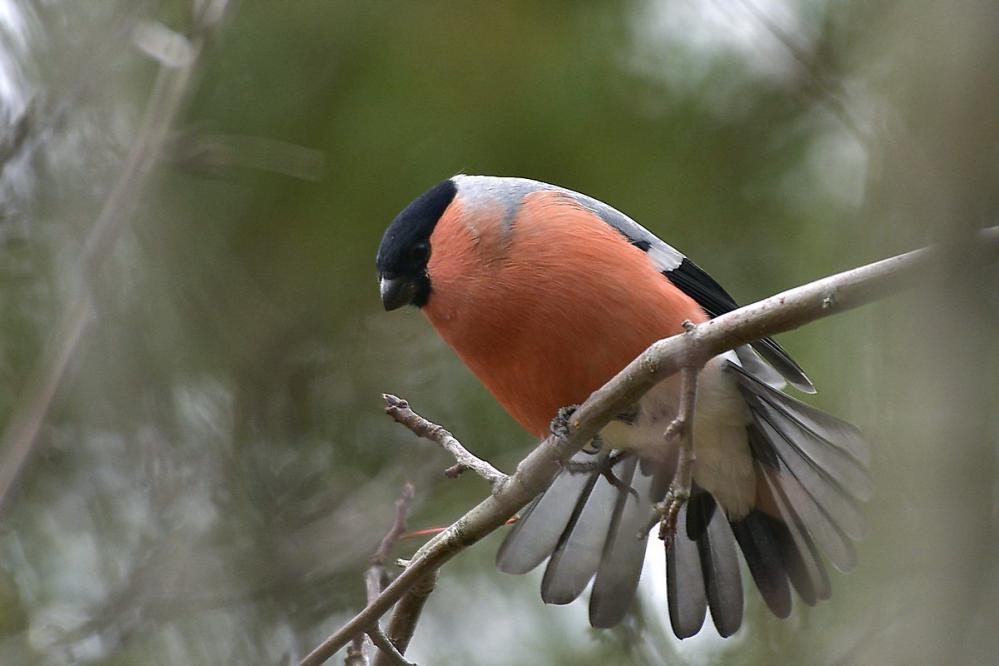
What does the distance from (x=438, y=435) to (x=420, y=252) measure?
954mm

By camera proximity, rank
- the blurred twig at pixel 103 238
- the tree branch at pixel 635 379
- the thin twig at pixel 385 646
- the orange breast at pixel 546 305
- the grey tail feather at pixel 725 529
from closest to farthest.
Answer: the tree branch at pixel 635 379 → the thin twig at pixel 385 646 → the blurred twig at pixel 103 238 → the orange breast at pixel 546 305 → the grey tail feather at pixel 725 529

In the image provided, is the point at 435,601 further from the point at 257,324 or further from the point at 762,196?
the point at 762,196

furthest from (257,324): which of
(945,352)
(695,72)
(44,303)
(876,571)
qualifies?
(945,352)

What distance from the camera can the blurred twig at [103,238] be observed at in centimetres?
268

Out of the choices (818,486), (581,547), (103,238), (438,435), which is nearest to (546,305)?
(438,435)

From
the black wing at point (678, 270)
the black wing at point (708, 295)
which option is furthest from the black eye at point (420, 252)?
the black wing at point (708, 295)

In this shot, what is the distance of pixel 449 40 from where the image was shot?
4.86 meters

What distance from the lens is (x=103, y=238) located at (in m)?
2.96

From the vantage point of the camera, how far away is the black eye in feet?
11.5

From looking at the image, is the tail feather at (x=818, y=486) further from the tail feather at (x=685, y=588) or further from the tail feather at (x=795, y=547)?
the tail feather at (x=685, y=588)

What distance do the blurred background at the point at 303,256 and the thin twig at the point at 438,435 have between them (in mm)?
796

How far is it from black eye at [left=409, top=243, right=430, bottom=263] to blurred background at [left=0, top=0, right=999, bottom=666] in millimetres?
793

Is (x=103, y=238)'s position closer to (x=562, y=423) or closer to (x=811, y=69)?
(x=562, y=423)

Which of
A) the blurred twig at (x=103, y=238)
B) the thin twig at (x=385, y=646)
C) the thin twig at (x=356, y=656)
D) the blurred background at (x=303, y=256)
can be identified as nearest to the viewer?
the thin twig at (x=385, y=646)
